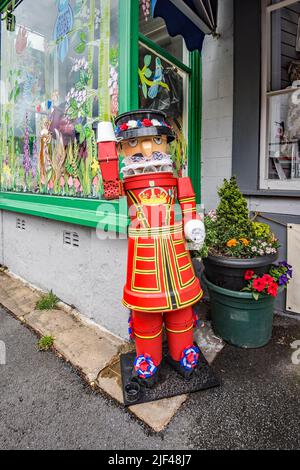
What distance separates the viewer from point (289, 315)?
111 inches

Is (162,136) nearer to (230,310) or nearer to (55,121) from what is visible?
(230,310)

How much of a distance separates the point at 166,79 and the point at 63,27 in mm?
1212

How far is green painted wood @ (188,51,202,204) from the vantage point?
3139 mm

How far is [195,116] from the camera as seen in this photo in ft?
10.4

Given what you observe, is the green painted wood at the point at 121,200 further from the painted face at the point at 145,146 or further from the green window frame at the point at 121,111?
the painted face at the point at 145,146

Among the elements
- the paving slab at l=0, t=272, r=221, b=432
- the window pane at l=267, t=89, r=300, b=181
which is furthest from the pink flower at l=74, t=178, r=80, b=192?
the window pane at l=267, t=89, r=300, b=181

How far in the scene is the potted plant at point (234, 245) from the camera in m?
2.21

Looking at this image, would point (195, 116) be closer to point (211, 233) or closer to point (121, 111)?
point (121, 111)

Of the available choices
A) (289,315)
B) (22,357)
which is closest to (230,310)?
(289,315)

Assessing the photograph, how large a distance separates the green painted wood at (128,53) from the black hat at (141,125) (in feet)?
1.63

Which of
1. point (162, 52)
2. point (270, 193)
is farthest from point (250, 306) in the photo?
point (162, 52)

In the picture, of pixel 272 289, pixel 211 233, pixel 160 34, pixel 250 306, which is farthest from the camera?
pixel 160 34

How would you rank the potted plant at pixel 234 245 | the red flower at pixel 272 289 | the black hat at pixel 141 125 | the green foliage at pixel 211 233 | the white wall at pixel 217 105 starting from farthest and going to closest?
1. the white wall at pixel 217 105
2. the green foliage at pixel 211 233
3. the potted plant at pixel 234 245
4. the red flower at pixel 272 289
5. the black hat at pixel 141 125

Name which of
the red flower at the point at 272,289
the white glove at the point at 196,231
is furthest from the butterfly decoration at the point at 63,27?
the red flower at the point at 272,289
